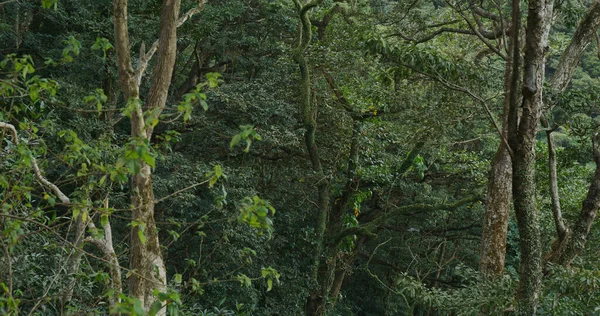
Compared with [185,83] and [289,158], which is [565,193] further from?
[185,83]

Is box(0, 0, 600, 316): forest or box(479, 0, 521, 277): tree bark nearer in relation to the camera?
box(0, 0, 600, 316): forest

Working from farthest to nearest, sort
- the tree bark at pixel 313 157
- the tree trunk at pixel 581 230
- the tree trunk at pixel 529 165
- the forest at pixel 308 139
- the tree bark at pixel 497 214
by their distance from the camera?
the tree bark at pixel 313 157 → the tree bark at pixel 497 214 → the forest at pixel 308 139 → the tree trunk at pixel 581 230 → the tree trunk at pixel 529 165

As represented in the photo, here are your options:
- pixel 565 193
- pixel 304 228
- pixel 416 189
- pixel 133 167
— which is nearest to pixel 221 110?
pixel 304 228

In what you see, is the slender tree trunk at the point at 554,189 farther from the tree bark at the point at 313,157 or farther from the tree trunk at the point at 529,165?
the tree bark at the point at 313,157

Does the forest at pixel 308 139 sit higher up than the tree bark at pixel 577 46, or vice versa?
the tree bark at pixel 577 46

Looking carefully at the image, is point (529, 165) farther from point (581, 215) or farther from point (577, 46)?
point (577, 46)

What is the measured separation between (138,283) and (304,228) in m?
6.50

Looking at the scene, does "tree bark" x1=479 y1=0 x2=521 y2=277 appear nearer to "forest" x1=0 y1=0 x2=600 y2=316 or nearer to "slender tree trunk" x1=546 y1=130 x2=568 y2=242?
"forest" x1=0 y1=0 x2=600 y2=316

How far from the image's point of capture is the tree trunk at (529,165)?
4.69 m

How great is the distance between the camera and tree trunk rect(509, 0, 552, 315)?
4691 millimetres

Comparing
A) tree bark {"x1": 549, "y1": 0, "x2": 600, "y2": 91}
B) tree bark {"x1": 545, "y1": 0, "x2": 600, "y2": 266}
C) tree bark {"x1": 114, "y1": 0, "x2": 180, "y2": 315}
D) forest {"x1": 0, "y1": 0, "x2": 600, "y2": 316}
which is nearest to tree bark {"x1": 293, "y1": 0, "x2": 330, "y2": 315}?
forest {"x1": 0, "y1": 0, "x2": 600, "y2": 316}

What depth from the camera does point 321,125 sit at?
469 inches

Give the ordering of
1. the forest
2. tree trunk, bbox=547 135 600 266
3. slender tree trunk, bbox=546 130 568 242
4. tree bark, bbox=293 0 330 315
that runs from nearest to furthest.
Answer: slender tree trunk, bbox=546 130 568 242, tree trunk, bbox=547 135 600 266, the forest, tree bark, bbox=293 0 330 315

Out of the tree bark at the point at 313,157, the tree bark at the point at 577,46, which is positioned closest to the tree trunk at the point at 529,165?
the tree bark at the point at 577,46
